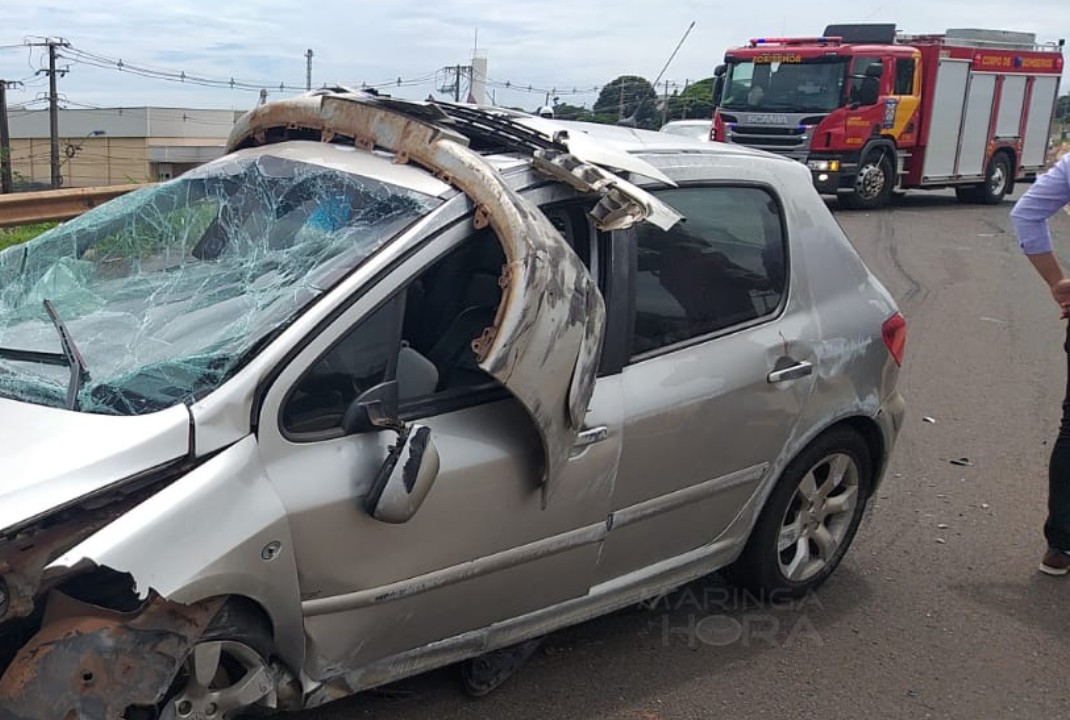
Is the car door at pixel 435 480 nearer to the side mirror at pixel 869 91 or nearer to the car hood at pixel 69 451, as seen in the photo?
the car hood at pixel 69 451

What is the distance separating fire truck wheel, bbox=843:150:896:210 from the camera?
18.7 m

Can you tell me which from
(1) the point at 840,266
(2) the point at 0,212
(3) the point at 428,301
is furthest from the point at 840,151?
(3) the point at 428,301

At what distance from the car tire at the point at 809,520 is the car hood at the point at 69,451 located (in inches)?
89.8

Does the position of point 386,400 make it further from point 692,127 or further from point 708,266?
point 692,127

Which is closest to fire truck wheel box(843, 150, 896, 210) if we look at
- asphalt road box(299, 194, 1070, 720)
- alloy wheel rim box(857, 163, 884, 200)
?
alloy wheel rim box(857, 163, 884, 200)

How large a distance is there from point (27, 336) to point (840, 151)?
54.8 ft

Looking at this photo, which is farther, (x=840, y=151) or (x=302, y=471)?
(x=840, y=151)

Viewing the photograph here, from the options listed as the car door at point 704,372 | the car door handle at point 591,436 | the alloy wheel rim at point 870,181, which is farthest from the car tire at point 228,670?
the alloy wheel rim at point 870,181

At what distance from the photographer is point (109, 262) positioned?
3.29m

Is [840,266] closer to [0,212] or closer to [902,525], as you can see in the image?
[902,525]

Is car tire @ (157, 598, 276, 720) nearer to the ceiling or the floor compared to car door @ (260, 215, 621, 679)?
nearer to the floor

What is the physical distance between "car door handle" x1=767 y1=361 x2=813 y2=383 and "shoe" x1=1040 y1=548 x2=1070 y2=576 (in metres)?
1.58

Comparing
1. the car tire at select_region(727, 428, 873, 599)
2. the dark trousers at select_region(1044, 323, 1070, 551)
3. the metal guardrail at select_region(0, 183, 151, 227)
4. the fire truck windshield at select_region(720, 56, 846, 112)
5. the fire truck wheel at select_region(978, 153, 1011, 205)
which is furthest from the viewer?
the fire truck wheel at select_region(978, 153, 1011, 205)

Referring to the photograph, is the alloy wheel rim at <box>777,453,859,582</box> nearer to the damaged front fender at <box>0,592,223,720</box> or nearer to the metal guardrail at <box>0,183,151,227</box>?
the damaged front fender at <box>0,592,223,720</box>
